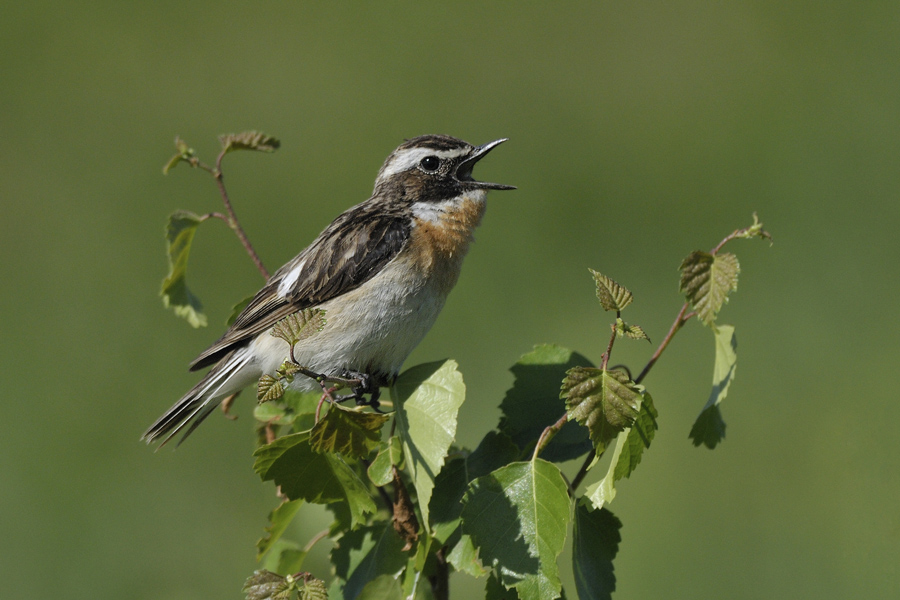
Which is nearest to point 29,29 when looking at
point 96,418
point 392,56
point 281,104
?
point 281,104

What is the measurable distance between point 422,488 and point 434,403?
0.85 feet

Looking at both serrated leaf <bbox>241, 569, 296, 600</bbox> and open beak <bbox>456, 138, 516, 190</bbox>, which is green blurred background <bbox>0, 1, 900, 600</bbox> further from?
open beak <bbox>456, 138, 516, 190</bbox>

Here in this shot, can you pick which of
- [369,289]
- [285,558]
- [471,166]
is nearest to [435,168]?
[471,166]

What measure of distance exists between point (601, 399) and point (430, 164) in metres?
2.15

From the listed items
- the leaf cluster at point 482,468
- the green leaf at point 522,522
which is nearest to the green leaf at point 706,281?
the leaf cluster at point 482,468

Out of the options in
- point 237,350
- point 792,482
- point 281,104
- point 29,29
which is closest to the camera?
point 237,350

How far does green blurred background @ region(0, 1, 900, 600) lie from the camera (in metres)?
6.31

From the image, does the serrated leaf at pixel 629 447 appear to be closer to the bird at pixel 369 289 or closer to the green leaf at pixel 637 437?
the green leaf at pixel 637 437

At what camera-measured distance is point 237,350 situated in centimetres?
428

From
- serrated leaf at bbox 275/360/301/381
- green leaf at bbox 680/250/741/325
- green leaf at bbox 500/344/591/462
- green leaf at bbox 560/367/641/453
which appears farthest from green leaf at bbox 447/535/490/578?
green leaf at bbox 680/250/741/325

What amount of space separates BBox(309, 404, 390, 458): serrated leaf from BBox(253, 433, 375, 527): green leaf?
0.49 ft

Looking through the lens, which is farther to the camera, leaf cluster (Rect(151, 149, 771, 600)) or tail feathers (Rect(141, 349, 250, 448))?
tail feathers (Rect(141, 349, 250, 448))

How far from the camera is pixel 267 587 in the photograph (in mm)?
2732

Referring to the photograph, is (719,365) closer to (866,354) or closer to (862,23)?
(866,354)
